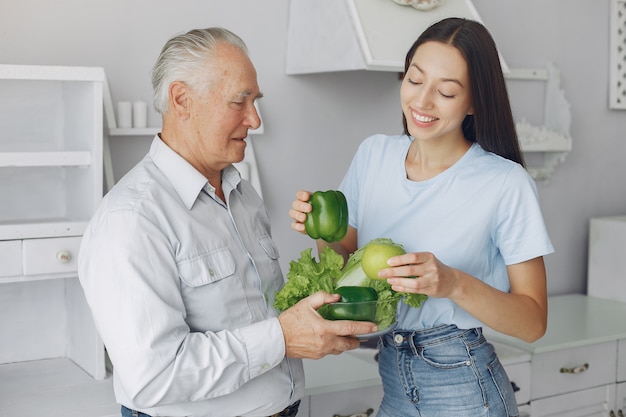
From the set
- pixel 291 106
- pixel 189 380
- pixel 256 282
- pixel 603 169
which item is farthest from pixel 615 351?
pixel 189 380

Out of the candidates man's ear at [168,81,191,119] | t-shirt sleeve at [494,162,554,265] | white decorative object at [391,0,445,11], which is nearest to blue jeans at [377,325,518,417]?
t-shirt sleeve at [494,162,554,265]

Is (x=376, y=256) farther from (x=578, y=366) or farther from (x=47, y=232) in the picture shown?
(x=578, y=366)

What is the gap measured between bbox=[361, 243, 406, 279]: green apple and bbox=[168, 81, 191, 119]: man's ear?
40 cm

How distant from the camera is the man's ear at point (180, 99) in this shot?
4.49ft

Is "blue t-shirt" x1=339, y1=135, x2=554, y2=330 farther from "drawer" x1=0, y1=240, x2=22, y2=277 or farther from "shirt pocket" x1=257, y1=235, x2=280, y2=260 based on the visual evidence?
"drawer" x1=0, y1=240, x2=22, y2=277

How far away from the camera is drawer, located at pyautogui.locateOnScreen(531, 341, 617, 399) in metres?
2.34

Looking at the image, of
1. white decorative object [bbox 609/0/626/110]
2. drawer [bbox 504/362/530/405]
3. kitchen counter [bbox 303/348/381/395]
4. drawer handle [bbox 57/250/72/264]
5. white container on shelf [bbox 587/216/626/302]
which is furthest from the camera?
white decorative object [bbox 609/0/626/110]

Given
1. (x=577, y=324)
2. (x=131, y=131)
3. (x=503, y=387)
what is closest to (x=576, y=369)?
(x=577, y=324)

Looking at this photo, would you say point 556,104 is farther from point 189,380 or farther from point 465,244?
point 189,380

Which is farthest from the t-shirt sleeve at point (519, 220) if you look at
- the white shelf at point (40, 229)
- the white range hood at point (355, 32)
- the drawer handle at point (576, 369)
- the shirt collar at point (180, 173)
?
the drawer handle at point (576, 369)

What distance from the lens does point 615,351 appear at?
2.52 meters

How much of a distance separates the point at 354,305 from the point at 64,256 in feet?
2.63

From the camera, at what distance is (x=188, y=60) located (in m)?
1.37

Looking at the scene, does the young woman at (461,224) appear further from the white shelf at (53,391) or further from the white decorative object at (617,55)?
the white decorative object at (617,55)
